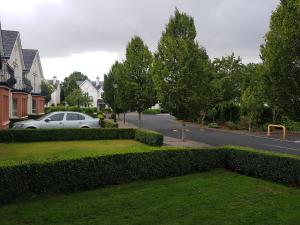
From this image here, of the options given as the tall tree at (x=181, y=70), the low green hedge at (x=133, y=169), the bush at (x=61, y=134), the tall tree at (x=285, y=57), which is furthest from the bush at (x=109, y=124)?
the tall tree at (x=285, y=57)

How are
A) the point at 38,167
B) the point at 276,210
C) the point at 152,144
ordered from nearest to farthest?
the point at 276,210
the point at 38,167
the point at 152,144

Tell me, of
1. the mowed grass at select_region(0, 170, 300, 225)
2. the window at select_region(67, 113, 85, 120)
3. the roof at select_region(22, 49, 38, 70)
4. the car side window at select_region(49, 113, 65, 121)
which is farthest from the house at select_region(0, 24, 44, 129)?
the mowed grass at select_region(0, 170, 300, 225)

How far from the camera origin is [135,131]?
22141mm

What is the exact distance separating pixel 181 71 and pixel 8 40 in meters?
19.0

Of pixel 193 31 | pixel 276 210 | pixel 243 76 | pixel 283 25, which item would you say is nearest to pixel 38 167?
pixel 276 210

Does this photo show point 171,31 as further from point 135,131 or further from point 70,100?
point 70,100

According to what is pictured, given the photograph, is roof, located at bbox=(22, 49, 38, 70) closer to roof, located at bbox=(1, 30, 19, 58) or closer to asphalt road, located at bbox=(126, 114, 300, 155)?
roof, located at bbox=(1, 30, 19, 58)

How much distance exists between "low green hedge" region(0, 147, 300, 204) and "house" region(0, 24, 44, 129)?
1378 cm

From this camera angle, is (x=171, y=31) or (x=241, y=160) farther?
(x=171, y=31)

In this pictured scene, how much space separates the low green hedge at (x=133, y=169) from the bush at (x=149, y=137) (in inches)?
235

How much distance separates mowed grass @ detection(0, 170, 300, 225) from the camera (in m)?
7.41

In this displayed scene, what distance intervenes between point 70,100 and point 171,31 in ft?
163

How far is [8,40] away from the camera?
32.2m

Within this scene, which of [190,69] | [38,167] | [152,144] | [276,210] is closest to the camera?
[276,210]
